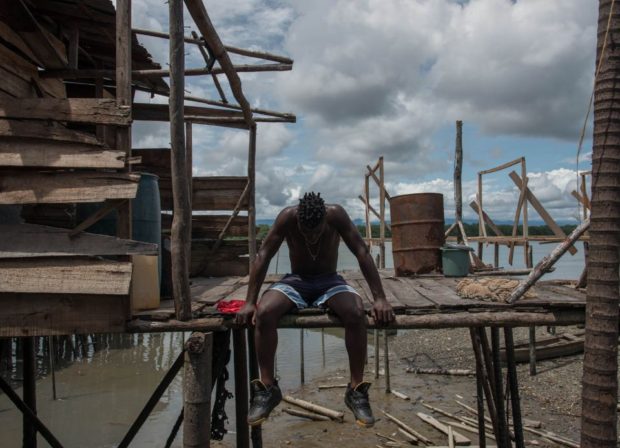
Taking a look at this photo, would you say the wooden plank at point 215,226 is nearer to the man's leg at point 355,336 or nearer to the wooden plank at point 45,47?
the wooden plank at point 45,47

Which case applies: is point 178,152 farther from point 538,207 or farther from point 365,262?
point 538,207

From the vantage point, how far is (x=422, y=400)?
11539 millimetres

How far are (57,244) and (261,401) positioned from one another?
201 centimetres

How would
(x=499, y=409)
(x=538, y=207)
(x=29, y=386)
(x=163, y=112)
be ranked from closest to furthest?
(x=29, y=386)
(x=499, y=409)
(x=163, y=112)
(x=538, y=207)

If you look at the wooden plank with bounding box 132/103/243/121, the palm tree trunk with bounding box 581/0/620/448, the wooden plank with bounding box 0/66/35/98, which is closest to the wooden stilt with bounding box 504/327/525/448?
the palm tree trunk with bounding box 581/0/620/448

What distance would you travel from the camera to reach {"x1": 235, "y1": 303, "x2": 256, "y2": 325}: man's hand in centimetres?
398

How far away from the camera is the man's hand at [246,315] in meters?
3.98

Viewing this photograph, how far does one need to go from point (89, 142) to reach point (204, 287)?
2803 millimetres

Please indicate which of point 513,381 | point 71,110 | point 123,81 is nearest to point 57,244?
point 71,110

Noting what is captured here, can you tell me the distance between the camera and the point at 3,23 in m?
4.93

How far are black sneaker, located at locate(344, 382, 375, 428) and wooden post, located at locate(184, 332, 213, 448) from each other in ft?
3.85

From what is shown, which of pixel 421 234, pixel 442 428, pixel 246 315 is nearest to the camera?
pixel 246 315

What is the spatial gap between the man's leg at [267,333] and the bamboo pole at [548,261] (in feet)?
6.95

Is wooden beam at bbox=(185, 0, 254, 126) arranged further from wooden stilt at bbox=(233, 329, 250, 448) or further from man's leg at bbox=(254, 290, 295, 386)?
wooden stilt at bbox=(233, 329, 250, 448)
